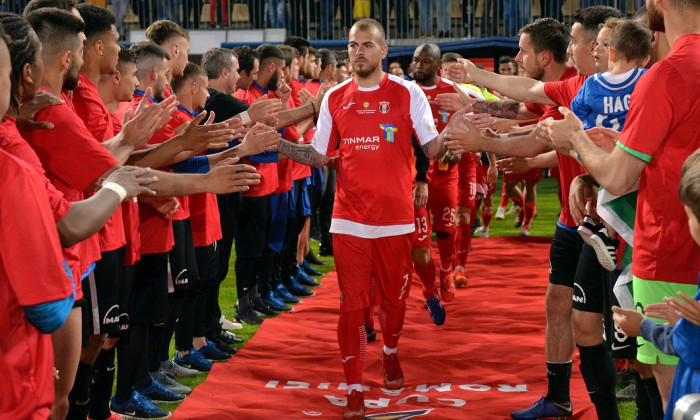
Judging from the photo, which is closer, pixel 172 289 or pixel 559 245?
pixel 559 245

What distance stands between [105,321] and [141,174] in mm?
1343

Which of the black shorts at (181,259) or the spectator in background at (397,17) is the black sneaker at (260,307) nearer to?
the black shorts at (181,259)

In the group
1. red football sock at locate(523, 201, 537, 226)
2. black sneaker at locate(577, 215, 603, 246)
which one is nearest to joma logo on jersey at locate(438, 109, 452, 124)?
black sneaker at locate(577, 215, 603, 246)

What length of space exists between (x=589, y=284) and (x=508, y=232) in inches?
339

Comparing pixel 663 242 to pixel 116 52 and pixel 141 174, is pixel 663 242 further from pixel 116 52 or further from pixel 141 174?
pixel 116 52

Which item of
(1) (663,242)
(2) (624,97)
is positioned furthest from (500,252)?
(1) (663,242)

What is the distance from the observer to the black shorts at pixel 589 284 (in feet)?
13.6

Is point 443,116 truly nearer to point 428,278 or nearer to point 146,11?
point 428,278

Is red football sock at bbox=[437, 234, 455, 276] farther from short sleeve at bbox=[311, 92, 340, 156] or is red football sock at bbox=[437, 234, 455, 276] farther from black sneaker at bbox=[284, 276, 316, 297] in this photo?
short sleeve at bbox=[311, 92, 340, 156]

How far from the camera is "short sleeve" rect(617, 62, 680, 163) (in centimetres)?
292

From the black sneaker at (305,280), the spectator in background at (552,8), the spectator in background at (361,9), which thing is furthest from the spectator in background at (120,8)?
the black sneaker at (305,280)

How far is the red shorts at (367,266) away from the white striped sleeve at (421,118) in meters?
0.63

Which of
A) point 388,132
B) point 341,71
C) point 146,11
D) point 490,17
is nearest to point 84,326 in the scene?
point 388,132

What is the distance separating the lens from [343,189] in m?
5.16
